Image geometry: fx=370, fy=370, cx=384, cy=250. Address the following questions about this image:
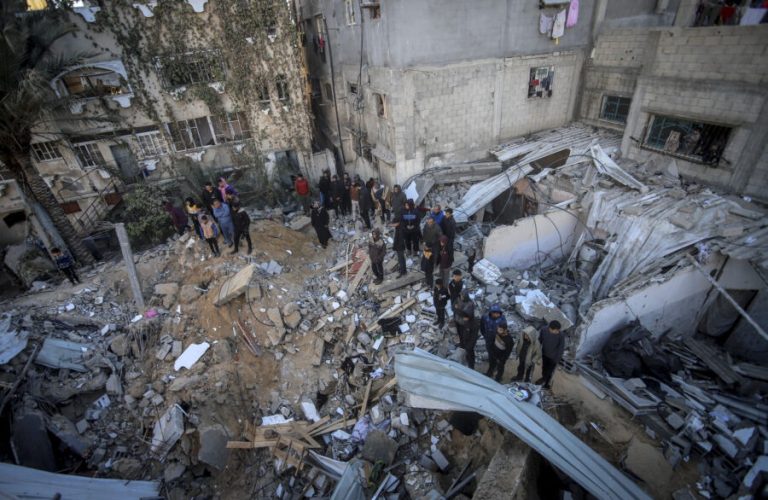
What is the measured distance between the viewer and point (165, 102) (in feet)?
45.9

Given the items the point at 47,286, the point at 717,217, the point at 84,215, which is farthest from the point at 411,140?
the point at 84,215

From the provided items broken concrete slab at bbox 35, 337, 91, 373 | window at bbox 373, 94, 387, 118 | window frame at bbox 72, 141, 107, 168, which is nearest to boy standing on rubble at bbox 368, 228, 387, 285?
window at bbox 373, 94, 387, 118

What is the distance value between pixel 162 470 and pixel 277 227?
6.30 meters

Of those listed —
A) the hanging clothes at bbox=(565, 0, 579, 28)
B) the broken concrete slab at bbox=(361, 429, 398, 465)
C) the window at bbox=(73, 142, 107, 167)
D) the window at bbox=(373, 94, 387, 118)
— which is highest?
the hanging clothes at bbox=(565, 0, 579, 28)

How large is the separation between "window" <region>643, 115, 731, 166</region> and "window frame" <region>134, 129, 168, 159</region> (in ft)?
54.8

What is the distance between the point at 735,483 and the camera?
497cm

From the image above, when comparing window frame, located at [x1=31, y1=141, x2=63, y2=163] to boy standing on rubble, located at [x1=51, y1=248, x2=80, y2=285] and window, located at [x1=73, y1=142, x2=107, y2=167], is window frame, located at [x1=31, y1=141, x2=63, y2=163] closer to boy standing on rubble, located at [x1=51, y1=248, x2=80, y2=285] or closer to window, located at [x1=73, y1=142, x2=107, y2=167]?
window, located at [x1=73, y1=142, x2=107, y2=167]

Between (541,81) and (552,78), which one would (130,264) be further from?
(552,78)

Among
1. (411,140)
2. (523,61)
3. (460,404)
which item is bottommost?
(460,404)

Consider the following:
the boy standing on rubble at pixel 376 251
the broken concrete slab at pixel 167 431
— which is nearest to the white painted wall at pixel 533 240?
the boy standing on rubble at pixel 376 251

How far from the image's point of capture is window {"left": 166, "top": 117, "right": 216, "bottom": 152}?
14562 mm

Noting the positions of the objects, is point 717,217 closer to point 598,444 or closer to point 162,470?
point 598,444

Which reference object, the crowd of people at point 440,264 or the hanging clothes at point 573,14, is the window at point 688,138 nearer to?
the hanging clothes at point 573,14

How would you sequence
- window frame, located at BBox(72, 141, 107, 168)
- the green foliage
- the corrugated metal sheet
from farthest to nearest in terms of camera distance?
window frame, located at BBox(72, 141, 107, 168) < the green foliage < the corrugated metal sheet
